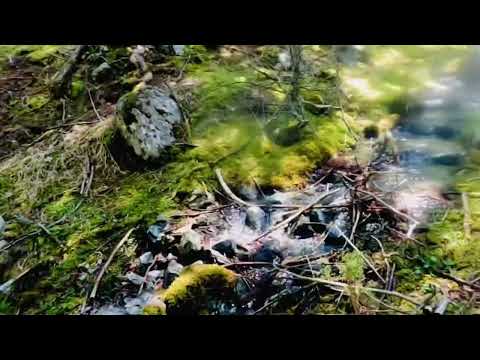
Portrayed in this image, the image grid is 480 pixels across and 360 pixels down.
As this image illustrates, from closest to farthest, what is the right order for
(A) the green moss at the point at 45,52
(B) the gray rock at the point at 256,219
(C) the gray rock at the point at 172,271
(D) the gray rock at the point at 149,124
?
1. (C) the gray rock at the point at 172,271
2. (B) the gray rock at the point at 256,219
3. (D) the gray rock at the point at 149,124
4. (A) the green moss at the point at 45,52

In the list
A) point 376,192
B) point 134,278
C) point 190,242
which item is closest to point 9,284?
point 134,278

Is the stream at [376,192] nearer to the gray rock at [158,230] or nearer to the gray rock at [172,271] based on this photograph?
the gray rock at [172,271]

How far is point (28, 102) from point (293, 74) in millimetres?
1316

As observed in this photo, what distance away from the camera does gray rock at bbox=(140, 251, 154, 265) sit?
1920 mm

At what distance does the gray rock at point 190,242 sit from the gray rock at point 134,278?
20 cm

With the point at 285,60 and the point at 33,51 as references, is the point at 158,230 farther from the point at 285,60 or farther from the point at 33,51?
the point at 33,51

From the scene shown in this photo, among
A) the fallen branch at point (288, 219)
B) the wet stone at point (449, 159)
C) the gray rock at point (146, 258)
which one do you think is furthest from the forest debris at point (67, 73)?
the wet stone at point (449, 159)

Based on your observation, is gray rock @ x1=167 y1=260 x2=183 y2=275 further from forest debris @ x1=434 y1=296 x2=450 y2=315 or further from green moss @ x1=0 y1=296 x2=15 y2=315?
forest debris @ x1=434 y1=296 x2=450 y2=315

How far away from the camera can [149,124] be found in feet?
7.03

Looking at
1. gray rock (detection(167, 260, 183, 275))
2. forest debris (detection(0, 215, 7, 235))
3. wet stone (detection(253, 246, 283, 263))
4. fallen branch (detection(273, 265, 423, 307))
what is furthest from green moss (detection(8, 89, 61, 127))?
fallen branch (detection(273, 265, 423, 307))

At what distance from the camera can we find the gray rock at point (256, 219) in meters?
1.98

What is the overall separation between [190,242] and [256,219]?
295 mm

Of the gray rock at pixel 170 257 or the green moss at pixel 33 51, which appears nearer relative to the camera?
the gray rock at pixel 170 257
